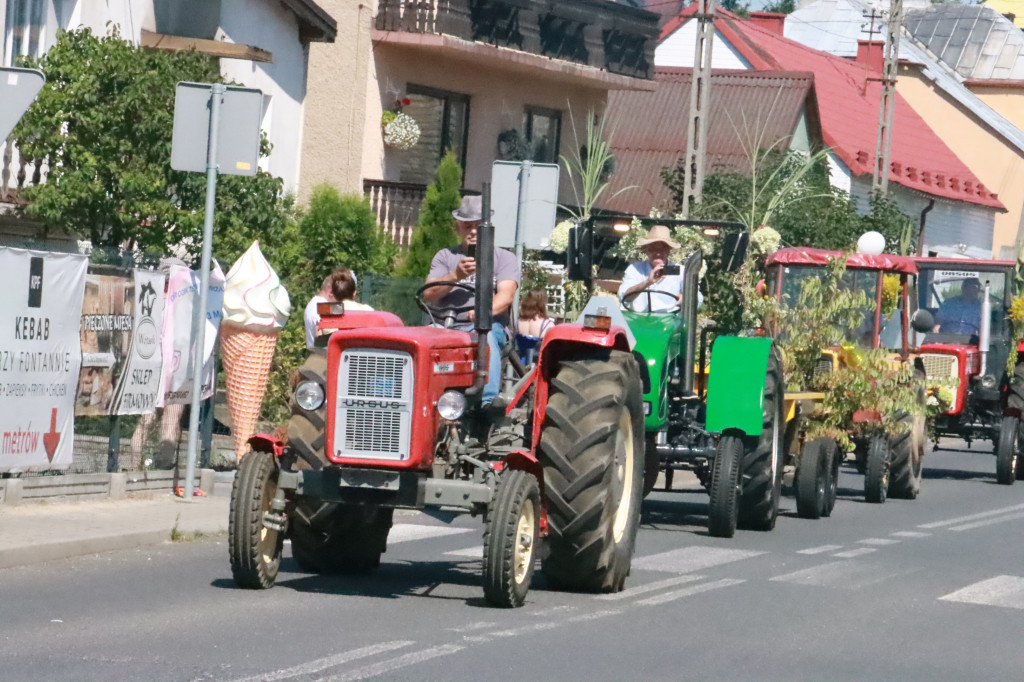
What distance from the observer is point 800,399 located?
1609cm

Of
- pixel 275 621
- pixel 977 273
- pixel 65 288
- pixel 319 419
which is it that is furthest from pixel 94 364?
pixel 977 273

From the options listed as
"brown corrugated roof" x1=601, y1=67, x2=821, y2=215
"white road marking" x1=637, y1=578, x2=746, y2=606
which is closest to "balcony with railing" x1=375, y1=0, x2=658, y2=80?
"brown corrugated roof" x1=601, y1=67, x2=821, y2=215

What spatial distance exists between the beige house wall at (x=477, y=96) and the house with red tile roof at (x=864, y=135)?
45.3ft

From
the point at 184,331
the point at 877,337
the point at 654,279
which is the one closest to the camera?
the point at 654,279

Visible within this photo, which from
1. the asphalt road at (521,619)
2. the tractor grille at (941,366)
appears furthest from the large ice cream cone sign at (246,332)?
the tractor grille at (941,366)

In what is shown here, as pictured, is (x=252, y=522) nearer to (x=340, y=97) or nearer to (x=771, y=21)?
(x=340, y=97)

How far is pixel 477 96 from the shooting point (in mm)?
30688

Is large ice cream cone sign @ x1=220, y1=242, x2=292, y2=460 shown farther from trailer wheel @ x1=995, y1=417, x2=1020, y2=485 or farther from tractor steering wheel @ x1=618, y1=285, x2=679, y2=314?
trailer wheel @ x1=995, y1=417, x2=1020, y2=485

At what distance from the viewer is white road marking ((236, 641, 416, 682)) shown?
7250 mm

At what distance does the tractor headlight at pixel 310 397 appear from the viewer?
31.1 ft

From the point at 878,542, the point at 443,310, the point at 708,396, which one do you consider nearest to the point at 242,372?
the point at 708,396

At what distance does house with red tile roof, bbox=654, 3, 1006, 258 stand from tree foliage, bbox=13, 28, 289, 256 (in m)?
30.6

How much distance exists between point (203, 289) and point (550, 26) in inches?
709

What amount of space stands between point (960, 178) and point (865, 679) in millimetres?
50460
